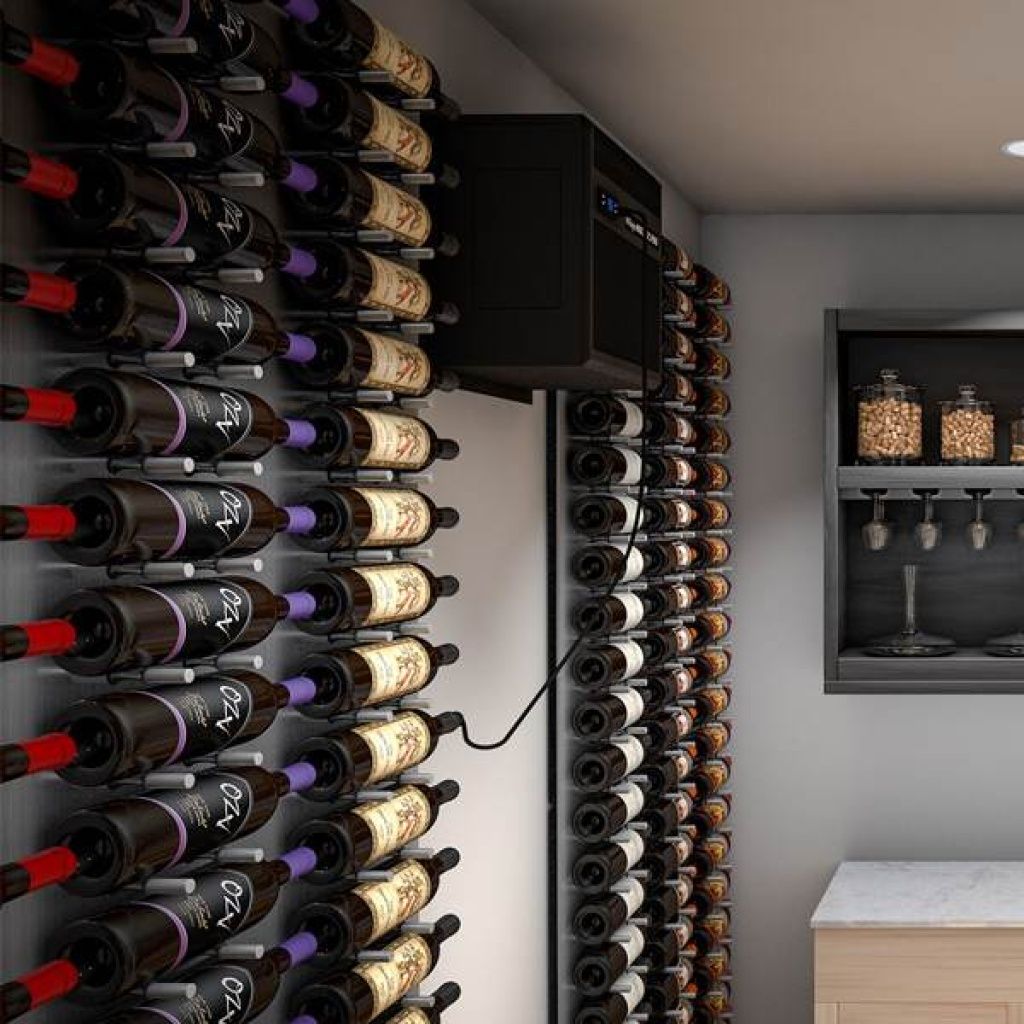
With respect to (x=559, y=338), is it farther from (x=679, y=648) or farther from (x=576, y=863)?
(x=679, y=648)

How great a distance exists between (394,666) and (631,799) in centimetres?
164

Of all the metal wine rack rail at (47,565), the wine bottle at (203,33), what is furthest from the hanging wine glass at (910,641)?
the wine bottle at (203,33)

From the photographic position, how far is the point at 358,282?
218cm

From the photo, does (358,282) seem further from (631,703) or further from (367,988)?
(631,703)

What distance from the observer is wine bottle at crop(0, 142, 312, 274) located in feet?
4.83

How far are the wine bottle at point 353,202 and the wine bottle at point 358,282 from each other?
0.04 metres

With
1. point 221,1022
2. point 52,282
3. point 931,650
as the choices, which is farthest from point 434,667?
point 931,650

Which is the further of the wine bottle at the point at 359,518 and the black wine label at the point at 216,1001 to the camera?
the wine bottle at the point at 359,518

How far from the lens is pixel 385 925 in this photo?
2203 mm

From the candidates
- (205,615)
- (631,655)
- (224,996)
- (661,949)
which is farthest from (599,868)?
(205,615)

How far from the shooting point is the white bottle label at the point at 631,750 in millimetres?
3750

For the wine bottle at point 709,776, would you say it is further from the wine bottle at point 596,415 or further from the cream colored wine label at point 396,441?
the cream colored wine label at point 396,441

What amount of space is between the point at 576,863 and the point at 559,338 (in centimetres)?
145

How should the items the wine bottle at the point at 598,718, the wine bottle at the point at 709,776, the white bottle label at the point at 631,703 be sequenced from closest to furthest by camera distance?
the wine bottle at the point at 598,718
the white bottle label at the point at 631,703
the wine bottle at the point at 709,776
